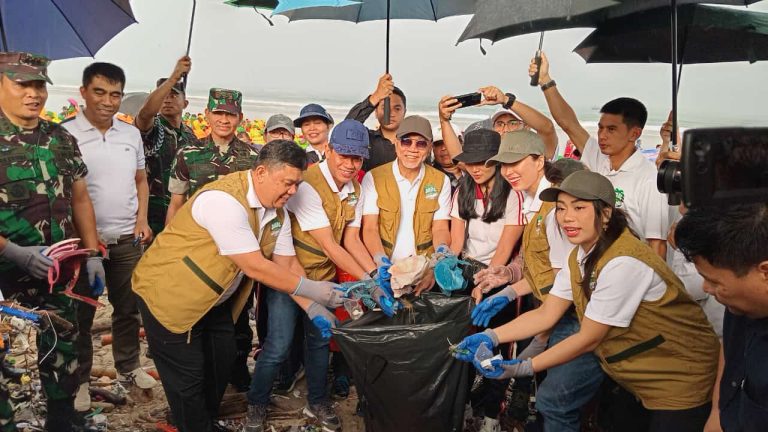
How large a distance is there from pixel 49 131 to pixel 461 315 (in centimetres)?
219

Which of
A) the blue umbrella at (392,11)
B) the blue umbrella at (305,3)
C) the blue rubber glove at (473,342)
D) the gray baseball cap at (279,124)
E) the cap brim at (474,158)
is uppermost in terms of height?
the blue umbrella at (392,11)

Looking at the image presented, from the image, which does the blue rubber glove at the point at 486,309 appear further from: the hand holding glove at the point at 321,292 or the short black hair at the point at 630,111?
the short black hair at the point at 630,111

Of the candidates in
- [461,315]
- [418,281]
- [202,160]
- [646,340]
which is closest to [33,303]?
[202,160]

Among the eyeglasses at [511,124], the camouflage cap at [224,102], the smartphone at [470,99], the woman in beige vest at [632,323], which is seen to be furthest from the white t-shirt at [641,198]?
the camouflage cap at [224,102]

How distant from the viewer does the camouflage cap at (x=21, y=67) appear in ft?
9.13

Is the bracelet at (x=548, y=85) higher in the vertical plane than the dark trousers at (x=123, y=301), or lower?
higher

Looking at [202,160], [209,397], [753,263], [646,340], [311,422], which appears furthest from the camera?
[202,160]

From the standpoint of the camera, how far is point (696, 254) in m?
1.60

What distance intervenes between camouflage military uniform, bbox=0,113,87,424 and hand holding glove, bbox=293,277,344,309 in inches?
44.5

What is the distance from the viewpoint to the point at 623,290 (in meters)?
2.25

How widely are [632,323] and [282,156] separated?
161 centimetres

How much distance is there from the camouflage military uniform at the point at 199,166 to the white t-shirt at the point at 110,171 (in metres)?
0.26

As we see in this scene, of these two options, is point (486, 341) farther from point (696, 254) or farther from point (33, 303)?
point (33, 303)

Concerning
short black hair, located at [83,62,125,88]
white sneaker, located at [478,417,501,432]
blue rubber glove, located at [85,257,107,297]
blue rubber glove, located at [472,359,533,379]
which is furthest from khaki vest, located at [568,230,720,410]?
short black hair, located at [83,62,125,88]
